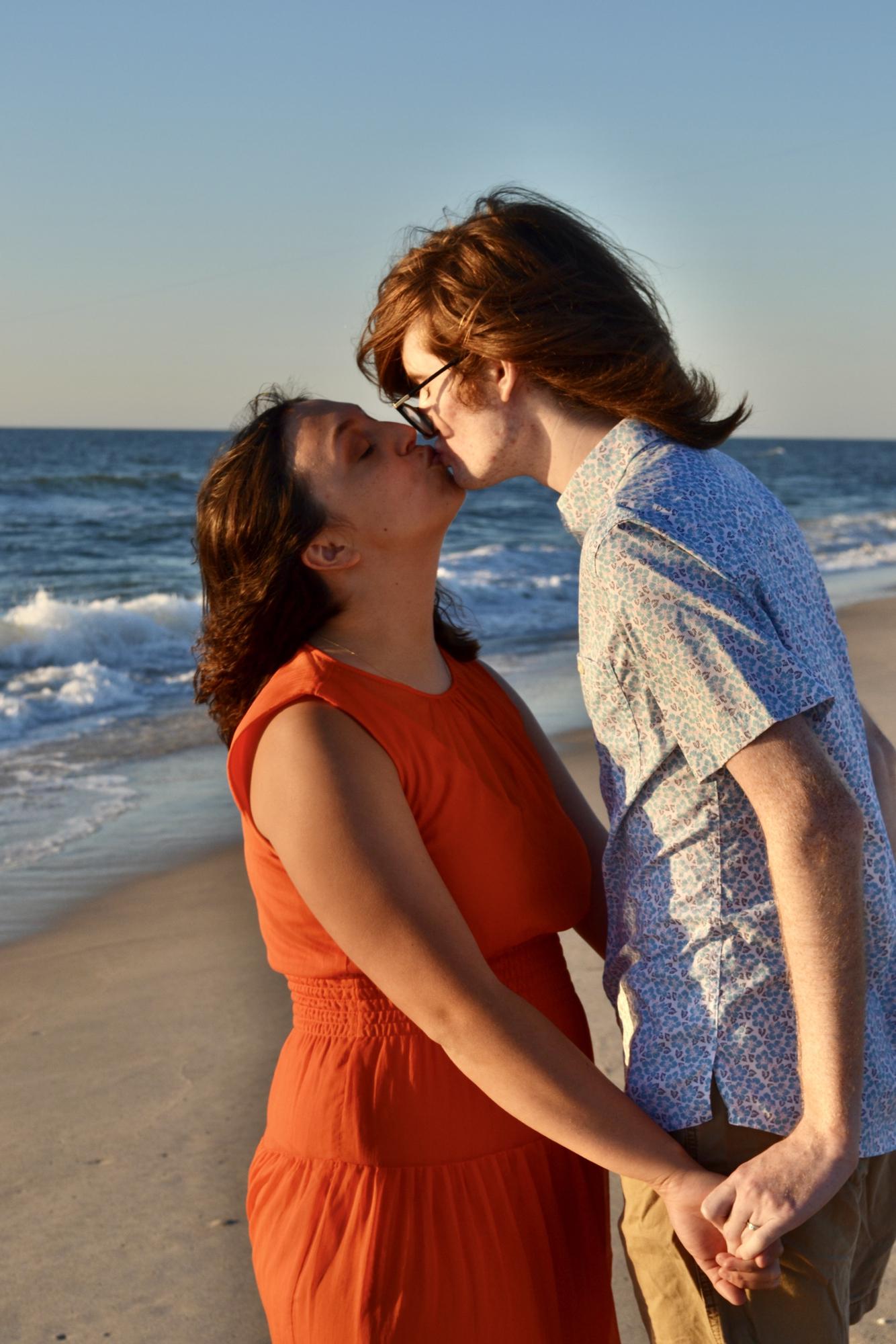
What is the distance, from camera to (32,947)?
479cm

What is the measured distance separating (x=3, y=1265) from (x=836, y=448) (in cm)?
10975

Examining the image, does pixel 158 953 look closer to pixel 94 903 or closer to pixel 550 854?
pixel 94 903

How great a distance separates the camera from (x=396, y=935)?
1620 mm

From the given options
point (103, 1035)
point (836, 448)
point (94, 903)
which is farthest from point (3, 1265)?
point (836, 448)

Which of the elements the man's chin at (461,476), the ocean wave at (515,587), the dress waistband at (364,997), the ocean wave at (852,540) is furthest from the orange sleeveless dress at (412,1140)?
the ocean wave at (852,540)

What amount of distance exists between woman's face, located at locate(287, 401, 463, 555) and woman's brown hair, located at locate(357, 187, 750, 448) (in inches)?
6.8

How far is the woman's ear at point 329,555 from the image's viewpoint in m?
1.94

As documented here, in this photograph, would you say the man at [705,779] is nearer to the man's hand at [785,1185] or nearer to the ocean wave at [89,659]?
the man's hand at [785,1185]

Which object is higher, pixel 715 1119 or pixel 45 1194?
pixel 715 1119

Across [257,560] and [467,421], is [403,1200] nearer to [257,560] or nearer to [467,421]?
[257,560]

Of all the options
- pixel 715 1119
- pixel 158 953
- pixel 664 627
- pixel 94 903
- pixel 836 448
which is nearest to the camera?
pixel 664 627

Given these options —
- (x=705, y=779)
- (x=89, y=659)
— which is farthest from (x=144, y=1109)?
(x=89, y=659)

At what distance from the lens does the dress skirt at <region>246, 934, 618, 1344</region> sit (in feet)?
5.73

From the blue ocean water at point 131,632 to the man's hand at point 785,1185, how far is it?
1.60 m
